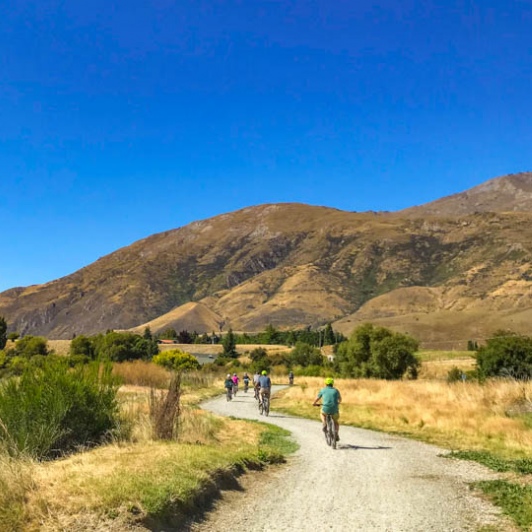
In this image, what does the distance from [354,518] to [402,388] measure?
2633 centimetres

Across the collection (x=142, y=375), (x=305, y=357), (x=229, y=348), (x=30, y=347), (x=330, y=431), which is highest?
(x=30, y=347)

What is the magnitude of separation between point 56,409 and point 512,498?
28.7 ft

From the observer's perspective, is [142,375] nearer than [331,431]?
No

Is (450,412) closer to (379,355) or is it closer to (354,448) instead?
(354,448)

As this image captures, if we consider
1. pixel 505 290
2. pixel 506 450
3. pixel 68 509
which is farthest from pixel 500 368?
pixel 505 290

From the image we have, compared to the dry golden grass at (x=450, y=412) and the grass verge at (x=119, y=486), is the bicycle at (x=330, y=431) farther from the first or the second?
the grass verge at (x=119, y=486)

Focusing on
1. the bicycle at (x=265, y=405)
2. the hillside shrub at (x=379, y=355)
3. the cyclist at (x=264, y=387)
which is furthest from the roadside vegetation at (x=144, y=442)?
the hillside shrub at (x=379, y=355)

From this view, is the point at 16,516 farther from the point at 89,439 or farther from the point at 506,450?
the point at 506,450

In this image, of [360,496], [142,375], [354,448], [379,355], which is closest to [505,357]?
[379,355]

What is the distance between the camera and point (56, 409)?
11.6 m

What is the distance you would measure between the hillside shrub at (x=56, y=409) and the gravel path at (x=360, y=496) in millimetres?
3940

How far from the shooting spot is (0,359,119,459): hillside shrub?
10.9m

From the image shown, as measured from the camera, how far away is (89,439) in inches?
491

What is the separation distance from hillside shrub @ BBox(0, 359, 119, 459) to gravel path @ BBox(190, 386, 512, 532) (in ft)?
12.9
